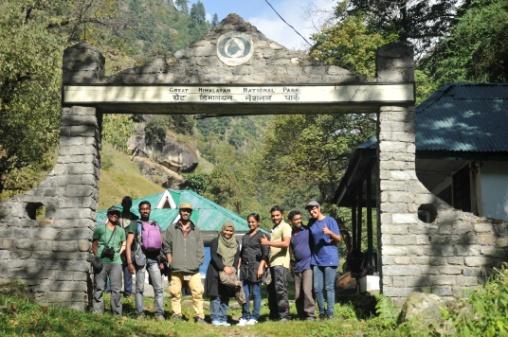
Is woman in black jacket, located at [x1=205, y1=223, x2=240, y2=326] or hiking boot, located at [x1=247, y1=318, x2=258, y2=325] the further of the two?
woman in black jacket, located at [x1=205, y1=223, x2=240, y2=326]

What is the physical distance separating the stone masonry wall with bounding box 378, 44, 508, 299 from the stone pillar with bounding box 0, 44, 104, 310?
490 centimetres

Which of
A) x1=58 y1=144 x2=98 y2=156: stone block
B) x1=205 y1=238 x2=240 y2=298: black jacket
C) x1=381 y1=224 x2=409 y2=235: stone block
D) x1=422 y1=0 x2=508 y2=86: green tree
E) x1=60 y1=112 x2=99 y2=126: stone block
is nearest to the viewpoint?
x1=205 y1=238 x2=240 y2=298: black jacket

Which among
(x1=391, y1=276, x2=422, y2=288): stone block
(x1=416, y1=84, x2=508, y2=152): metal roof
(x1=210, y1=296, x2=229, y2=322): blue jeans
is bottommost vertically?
(x1=210, y1=296, x2=229, y2=322): blue jeans

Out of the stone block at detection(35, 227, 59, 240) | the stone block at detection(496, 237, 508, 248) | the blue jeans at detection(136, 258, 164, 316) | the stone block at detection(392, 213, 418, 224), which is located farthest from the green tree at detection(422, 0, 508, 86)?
the stone block at detection(35, 227, 59, 240)

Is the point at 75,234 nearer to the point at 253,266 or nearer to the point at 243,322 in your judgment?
the point at 253,266

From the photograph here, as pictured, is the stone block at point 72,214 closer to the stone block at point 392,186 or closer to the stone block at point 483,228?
the stone block at point 392,186

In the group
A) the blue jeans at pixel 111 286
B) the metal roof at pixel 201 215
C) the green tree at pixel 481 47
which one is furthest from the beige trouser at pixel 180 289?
the metal roof at pixel 201 215

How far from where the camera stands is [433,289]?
9.52 metres

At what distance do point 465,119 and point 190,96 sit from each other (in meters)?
6.93

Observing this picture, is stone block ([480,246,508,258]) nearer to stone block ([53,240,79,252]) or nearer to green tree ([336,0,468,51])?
stone block ([53,240,79,252])

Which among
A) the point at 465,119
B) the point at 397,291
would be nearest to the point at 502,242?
the point at 397,291

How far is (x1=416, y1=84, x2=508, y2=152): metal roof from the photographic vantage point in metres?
12.5

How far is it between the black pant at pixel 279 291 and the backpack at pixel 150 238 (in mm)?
1846

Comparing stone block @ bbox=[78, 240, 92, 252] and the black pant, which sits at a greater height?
stone block @ bbox=[78, 240, 92, 252]
